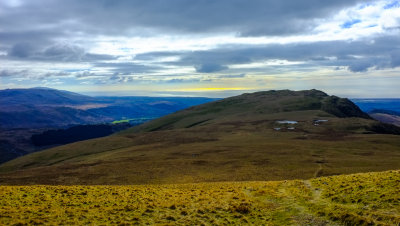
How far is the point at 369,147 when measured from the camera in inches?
3760

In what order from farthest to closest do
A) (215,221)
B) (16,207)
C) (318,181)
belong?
(318,181), (16,207), (215,221)

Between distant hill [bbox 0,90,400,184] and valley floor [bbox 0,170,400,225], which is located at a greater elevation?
valley floor [bbox 0,170,400,225]

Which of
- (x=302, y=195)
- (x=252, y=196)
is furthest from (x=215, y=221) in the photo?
(x=302, y=195)

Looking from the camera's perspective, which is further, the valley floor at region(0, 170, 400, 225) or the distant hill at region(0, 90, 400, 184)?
the distant hill at region(0, 90, 400, 184)

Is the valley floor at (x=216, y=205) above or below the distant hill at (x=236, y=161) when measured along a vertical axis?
above

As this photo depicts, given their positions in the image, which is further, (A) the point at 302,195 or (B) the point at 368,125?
(B) the point at 368,125

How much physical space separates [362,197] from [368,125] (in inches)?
5139

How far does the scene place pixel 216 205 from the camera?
29.6 metres

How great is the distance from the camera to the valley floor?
2433 centimetres

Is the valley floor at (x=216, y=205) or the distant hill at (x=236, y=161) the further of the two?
the distant hill at (x=236, y=161)

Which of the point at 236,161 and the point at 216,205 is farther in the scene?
the point at 236,161

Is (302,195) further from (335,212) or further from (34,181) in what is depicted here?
(34,181)

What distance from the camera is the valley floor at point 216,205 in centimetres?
2433

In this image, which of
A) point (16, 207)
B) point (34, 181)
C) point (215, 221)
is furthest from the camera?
point (34, 181)
